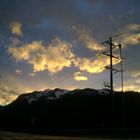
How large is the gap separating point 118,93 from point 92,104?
10448 millimetres

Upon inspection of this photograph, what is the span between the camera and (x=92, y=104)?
120 metres

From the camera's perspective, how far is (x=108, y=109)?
106m

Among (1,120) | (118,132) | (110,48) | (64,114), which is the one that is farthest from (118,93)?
(118,132)

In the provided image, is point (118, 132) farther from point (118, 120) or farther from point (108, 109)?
point (108, 109)

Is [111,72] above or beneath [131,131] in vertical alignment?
above

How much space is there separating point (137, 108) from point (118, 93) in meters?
12.5

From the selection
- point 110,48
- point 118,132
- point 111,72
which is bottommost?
point 118,132

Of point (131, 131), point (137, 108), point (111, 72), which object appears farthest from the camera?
point (137, 108)

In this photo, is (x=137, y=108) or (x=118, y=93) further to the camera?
(x=118, y=93)

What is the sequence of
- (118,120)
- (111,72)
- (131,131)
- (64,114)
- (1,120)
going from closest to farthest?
(131,131), (111,72), (118,120), (64,114), (1,120)

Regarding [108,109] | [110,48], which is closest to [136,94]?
[108,109]

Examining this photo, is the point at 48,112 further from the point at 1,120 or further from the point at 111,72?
the point at 111,72

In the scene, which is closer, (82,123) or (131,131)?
(131,131)

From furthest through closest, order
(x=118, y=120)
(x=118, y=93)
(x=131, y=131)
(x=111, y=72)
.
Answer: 1. (x=118, y=93)
2. (x=118, y=120)
3. (x=111, y=72)
4. (x=131, y=131)
